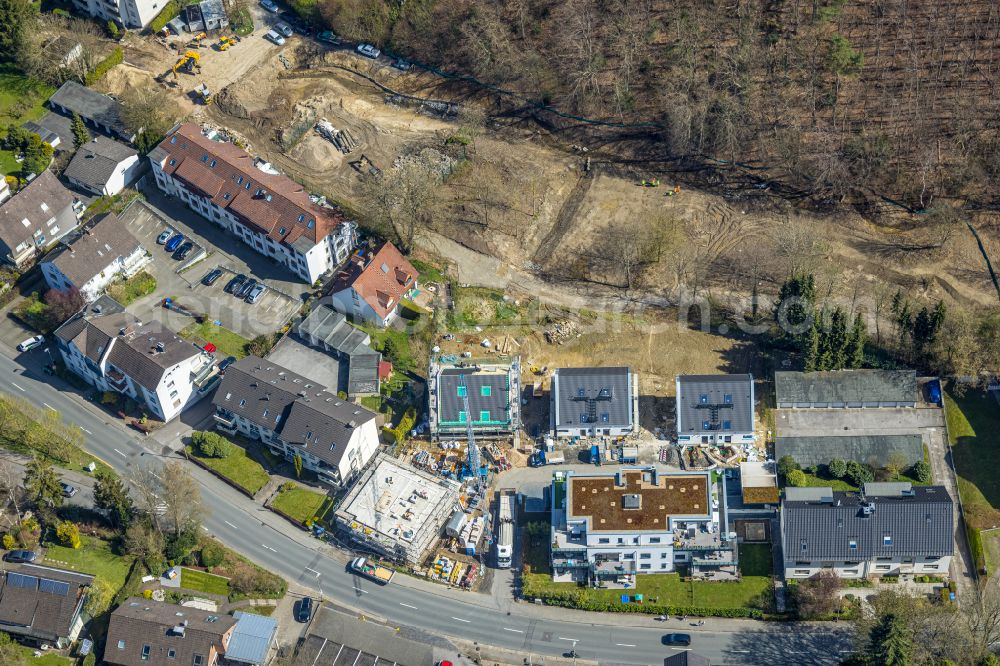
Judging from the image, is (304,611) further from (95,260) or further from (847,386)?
(847,386)

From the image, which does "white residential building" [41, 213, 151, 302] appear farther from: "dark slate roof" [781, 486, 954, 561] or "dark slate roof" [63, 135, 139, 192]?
"dark slate roof" [781, 486, 954, 561]

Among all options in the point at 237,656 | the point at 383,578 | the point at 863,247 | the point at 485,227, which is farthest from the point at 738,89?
the point at 237,656

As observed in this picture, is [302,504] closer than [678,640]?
No

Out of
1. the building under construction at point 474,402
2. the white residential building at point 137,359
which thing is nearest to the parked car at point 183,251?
the white residential building at point 137,359

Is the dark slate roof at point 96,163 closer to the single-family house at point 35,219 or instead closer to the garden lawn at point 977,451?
the single-family house at point 35,219

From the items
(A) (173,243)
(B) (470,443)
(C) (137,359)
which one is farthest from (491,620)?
(A) (173,243)

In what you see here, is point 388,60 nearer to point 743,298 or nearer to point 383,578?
point 743,298
